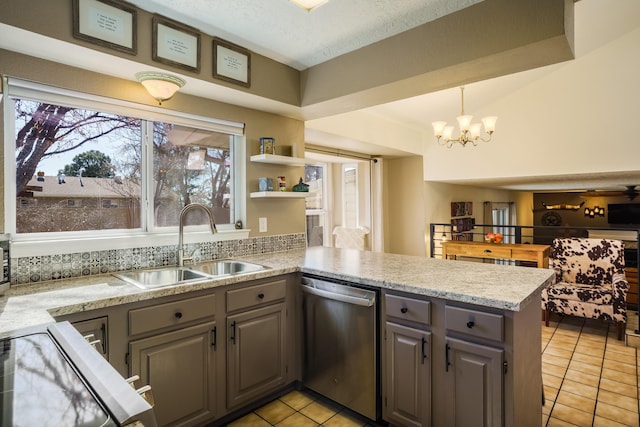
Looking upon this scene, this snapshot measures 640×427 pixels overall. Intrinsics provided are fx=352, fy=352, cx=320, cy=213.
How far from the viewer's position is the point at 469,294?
1572 millimetres

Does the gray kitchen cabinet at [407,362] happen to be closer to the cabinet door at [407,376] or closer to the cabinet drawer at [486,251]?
the cabinet door at [407,376]

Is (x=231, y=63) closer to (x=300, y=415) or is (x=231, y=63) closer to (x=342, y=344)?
(x=342, y=344)

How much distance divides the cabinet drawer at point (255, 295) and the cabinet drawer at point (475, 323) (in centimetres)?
103

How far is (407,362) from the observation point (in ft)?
5.91

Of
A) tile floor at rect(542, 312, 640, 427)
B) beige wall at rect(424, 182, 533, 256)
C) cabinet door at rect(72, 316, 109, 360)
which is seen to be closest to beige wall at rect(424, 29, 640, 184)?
beige wall at rect(424, 182, 533, 256)

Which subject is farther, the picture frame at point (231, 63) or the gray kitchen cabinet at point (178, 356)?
the picture frame at point (231, 63)

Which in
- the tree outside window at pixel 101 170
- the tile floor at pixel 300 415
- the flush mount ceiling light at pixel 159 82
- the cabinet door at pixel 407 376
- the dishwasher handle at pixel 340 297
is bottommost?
the tile floor at pixel 300 415

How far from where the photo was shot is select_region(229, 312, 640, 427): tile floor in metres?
2.07

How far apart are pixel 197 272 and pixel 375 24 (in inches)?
73.3

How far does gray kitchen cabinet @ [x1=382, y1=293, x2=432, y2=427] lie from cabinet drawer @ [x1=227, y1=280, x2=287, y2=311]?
27.7 inches

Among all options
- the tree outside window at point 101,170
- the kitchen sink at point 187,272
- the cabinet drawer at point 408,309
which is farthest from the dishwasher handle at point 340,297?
the tree outside window at point 101,170

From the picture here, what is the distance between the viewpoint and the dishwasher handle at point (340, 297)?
6.28 feet

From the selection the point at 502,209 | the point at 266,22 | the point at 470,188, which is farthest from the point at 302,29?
the point at 502,209

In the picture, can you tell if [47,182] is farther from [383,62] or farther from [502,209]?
[502,209]
